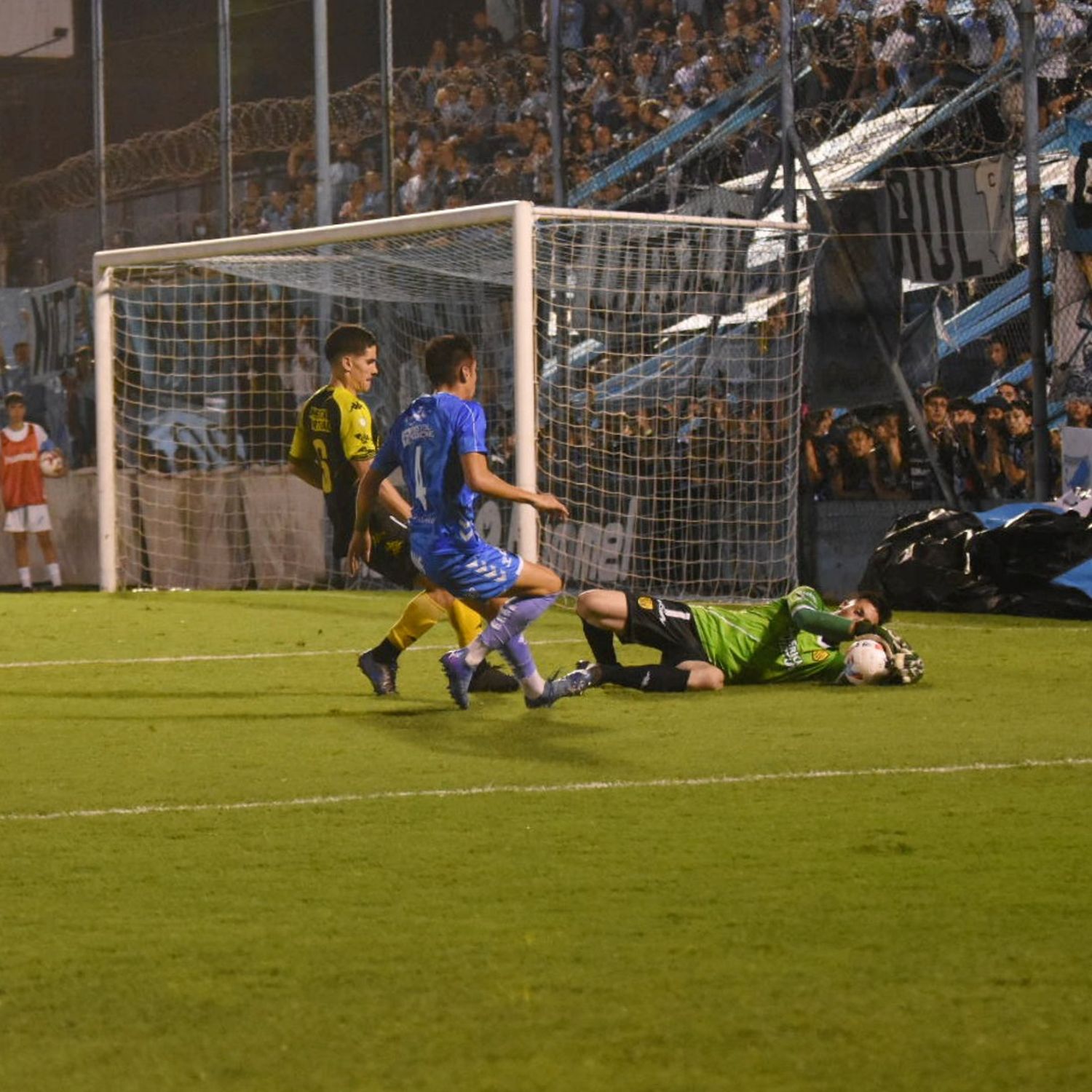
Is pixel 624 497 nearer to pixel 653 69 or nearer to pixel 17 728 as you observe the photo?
pixel 653 69

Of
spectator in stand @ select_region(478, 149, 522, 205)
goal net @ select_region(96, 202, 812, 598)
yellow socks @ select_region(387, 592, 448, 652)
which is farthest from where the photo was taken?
spectator in stand @ select_region(478, 149, 522, 205)

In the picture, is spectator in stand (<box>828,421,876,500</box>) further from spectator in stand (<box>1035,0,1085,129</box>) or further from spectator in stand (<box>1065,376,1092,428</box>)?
spectator in stand (<box>1035,0,1085,129</box>)

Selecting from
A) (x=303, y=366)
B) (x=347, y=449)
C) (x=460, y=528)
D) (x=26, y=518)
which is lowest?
(x=26, y=518)

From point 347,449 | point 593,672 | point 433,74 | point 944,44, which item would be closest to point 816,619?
point 593,672

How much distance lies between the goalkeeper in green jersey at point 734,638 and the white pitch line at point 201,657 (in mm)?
2475

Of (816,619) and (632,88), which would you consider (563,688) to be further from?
(632,88)

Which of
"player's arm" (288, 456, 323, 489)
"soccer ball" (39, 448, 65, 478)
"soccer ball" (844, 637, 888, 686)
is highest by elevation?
"soccer ball" (39, 448, 65, 478)

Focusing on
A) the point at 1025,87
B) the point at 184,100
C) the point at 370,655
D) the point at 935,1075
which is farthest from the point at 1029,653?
the point at 184,100

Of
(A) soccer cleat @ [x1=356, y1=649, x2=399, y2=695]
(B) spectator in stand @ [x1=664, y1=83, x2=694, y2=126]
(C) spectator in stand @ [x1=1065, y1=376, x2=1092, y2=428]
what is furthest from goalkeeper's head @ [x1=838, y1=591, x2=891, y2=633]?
(B) spectator in stand @ [x1=664, y1=83, x2=694, y2=126]

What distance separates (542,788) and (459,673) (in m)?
1.85

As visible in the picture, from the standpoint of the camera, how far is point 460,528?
8016 mm

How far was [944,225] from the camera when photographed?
14.1 metres

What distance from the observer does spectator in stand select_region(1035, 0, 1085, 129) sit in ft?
44.6

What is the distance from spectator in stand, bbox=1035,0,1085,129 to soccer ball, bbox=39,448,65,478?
33.3ft
